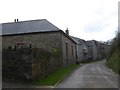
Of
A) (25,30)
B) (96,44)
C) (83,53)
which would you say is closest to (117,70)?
(25,30)

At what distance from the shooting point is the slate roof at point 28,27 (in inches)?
1478

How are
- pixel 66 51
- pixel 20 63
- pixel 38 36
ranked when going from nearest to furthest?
pixel 20 63, pixel 38 36, pixel 66 51

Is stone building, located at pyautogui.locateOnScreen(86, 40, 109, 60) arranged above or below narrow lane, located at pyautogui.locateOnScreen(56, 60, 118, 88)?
above

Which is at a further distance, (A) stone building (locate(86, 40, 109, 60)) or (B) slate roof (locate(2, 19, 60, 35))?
(A) stone building (locate(86, 40, 109, 60))

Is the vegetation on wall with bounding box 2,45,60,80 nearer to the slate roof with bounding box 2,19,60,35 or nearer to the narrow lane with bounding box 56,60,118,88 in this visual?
the narrow lane with bounding box 56,60,118,88

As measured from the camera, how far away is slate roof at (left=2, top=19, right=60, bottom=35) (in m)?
37.5

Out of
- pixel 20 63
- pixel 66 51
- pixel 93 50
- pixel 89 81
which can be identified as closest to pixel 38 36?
pixel 66 51

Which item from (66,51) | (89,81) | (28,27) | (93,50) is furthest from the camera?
(93,50)

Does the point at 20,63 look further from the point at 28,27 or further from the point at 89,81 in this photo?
the point at 28,27

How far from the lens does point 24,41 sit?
38312 millimetres

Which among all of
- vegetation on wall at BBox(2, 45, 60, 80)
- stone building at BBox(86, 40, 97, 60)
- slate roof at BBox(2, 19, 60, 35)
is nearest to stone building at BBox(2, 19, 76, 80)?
slate roof at BBox(2, 19, 60, 35)

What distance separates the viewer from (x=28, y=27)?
3906 cm

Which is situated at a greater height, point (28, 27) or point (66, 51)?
point (28, 27)

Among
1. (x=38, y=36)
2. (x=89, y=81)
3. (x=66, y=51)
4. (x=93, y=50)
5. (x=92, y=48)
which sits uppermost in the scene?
(x=38, y=36)
